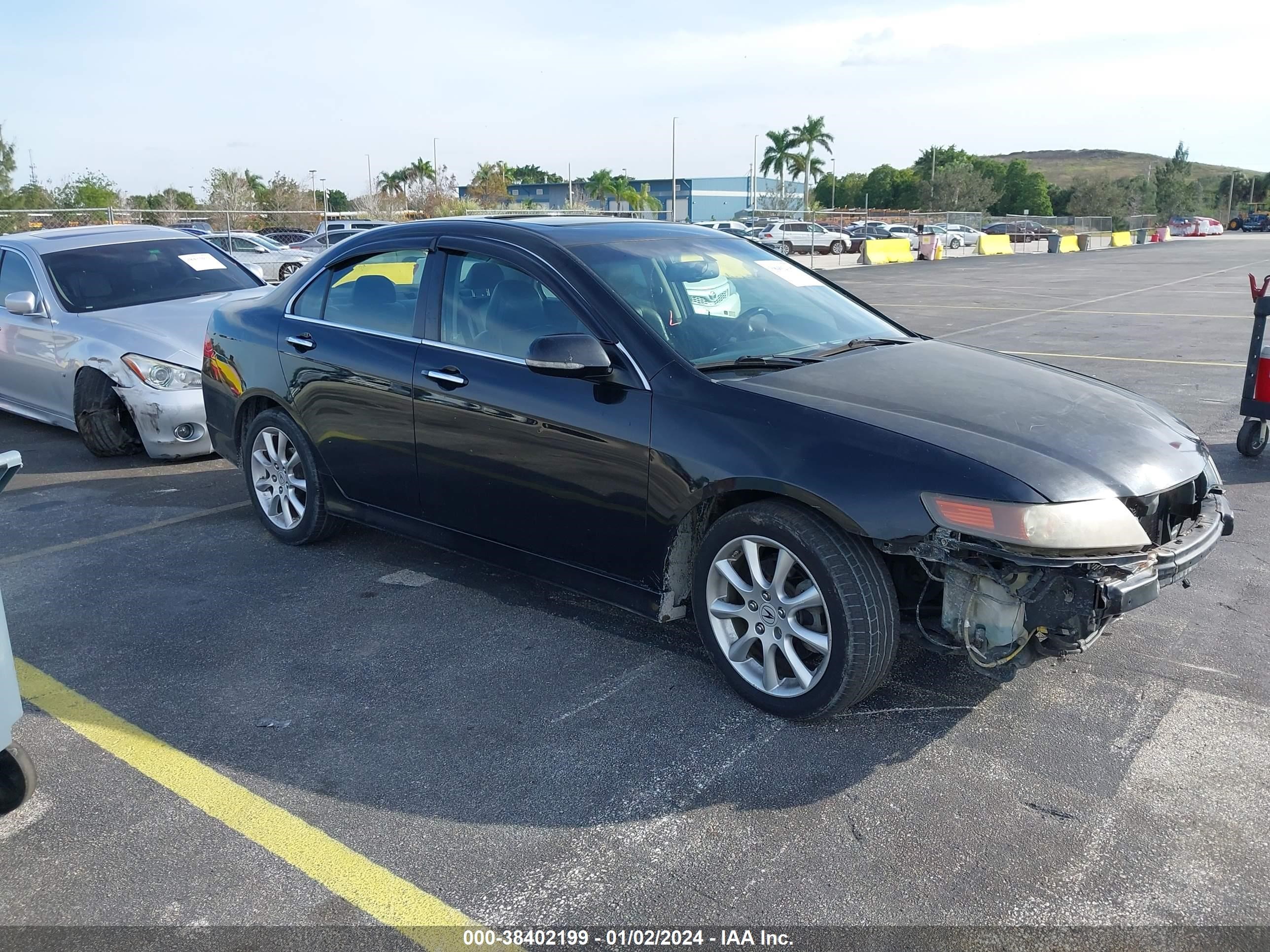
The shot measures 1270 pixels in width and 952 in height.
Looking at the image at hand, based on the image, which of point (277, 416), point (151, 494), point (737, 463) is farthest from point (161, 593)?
point (737, 463)

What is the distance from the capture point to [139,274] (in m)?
8.36

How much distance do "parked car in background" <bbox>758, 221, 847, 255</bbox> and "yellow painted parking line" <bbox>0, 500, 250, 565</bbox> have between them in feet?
119

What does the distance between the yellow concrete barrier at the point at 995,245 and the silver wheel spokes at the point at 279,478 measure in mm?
42122

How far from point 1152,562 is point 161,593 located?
4.20 m

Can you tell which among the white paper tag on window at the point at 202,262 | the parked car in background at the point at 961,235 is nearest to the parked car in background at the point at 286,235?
the parked car in background at the point at 961,235

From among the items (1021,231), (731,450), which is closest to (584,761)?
(731,450)

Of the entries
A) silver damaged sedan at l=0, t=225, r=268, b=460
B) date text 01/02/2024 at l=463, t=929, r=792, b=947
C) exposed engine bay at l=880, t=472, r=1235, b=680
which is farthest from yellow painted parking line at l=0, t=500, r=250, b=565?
exposed engine bay at l=880, t=472, r=1235, b=680

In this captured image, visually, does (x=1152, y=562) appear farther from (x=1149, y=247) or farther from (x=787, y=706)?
(x=1149, y=247)

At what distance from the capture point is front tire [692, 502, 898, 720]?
3.37 metres

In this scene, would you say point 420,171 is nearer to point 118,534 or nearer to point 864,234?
point 864,234

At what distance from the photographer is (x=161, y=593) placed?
4965mm

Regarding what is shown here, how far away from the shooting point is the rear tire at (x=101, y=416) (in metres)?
7.37

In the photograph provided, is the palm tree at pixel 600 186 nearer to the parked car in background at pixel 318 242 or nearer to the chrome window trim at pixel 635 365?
the parked car in background at pixel 318 242

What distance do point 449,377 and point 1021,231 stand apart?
173 feet
